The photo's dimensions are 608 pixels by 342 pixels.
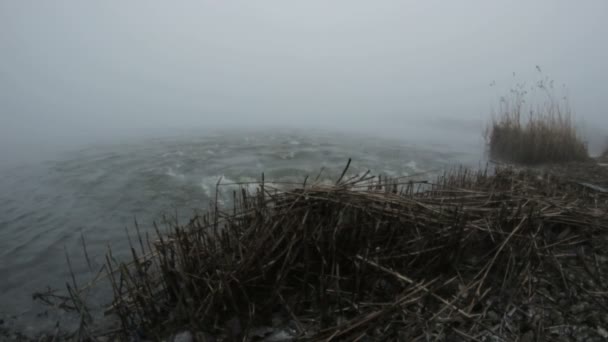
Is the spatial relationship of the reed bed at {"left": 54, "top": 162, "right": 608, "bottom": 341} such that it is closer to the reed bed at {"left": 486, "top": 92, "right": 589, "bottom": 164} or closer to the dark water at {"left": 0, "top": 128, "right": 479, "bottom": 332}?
the dark water at {"left": 0, "top": 128, "right": 479, "bottom": 332}

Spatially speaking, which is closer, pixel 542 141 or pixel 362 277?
pixel 362 277

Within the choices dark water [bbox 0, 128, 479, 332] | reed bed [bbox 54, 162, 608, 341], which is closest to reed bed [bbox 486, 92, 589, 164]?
dark water [bbox 0, 128, 479, 332]

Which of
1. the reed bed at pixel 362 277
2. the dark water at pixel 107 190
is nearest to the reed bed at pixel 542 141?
the dark water at pixel 107 190

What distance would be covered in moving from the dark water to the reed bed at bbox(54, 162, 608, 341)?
1749 mm

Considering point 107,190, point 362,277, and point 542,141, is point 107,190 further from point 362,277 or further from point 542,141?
point 542,141

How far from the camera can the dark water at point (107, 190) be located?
4.52 metres

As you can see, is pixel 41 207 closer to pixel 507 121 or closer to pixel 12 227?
pixel 12 227

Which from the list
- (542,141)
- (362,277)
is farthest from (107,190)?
(542,141)

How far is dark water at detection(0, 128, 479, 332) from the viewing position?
4.52 meters

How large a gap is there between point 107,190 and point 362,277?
9.06 meters

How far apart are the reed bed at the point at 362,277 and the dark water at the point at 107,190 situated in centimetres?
175

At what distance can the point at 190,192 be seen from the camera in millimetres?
8336

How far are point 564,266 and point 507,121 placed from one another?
1249 centimetres

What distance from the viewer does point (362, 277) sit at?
2.47 meters
